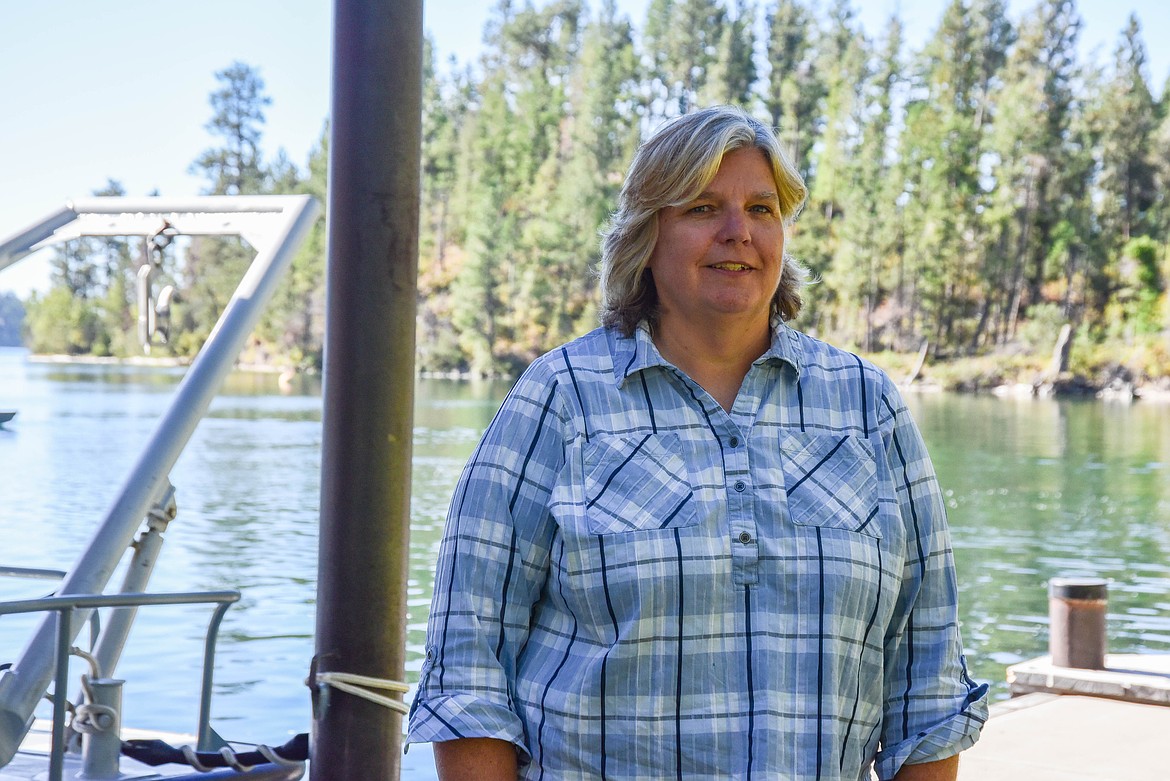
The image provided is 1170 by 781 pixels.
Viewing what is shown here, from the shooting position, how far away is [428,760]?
6910 mm

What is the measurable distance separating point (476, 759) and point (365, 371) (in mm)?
1012

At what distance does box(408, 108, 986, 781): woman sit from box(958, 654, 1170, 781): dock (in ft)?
11.2

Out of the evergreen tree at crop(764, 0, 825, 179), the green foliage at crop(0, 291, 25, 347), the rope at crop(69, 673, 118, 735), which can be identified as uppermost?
the evergreen tree at crop(764, 0, 825, 179)

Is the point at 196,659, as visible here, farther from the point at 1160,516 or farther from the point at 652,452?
the point at 1160,516

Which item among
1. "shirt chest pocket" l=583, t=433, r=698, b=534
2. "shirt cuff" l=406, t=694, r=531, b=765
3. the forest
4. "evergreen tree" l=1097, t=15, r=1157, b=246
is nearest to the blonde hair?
"shirt chest pocket" l=583, t=433, r=698, b=534

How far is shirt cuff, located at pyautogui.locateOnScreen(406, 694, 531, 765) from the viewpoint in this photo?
1.72 metres

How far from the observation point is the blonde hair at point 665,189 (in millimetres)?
1842

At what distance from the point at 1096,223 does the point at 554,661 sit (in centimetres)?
6322

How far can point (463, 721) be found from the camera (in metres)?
1.72

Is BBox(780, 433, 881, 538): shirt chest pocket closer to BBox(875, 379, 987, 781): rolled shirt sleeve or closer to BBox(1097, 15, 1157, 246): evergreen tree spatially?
BBox(875, 379, 987, 781): rolled shirt sleeve

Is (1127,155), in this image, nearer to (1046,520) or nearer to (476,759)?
(1046,520)

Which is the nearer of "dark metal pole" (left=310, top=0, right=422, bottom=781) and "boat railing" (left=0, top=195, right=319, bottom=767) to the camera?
"dark metal pole" (left=310, top=0, right=422, bottom=781)

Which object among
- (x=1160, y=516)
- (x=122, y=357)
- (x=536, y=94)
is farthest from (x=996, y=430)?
(x=122, y=357)

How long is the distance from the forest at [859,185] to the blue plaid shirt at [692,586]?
5204 centimetres
